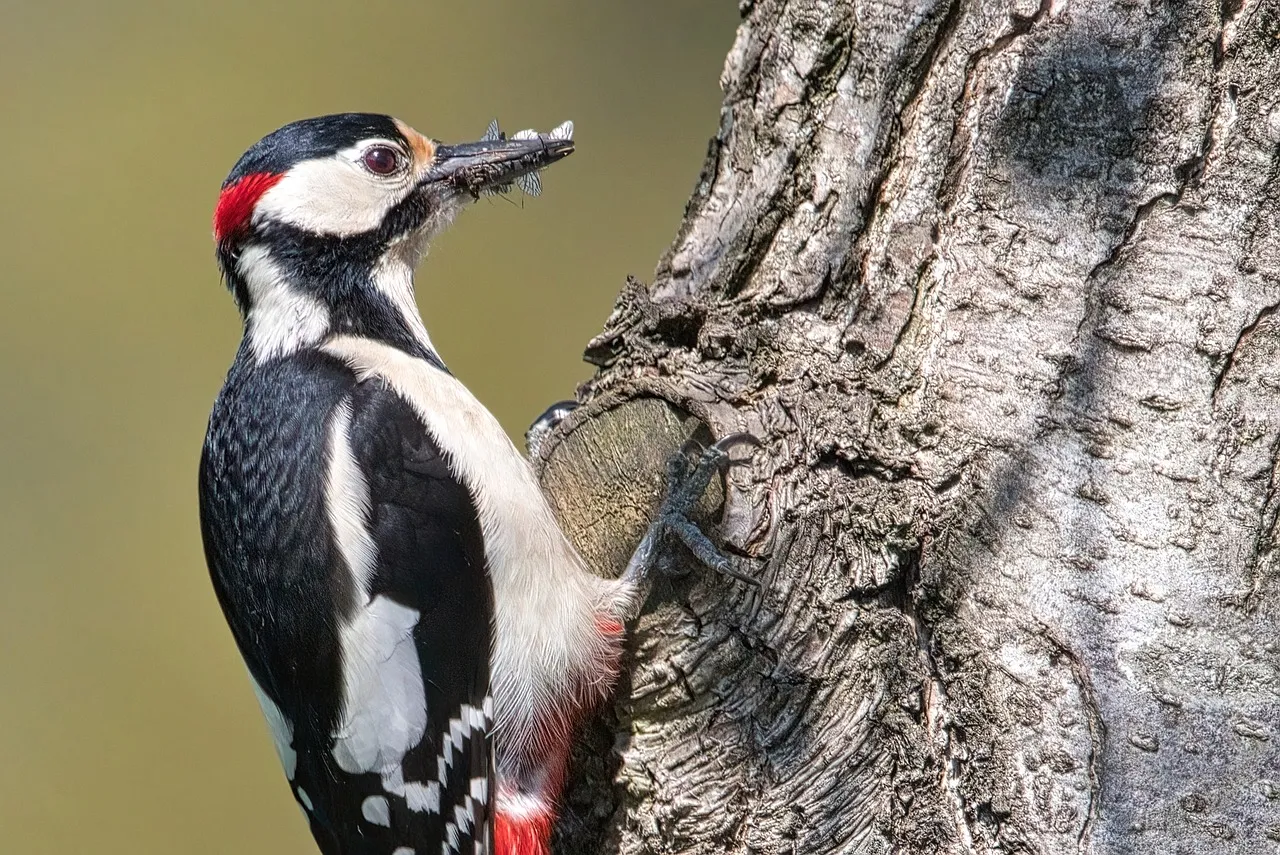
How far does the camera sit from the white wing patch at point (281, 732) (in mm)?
1879

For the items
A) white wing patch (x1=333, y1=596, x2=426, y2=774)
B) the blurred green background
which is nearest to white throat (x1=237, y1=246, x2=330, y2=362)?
white wing patch (x1=333, y1=596, x2=426, y2=774)

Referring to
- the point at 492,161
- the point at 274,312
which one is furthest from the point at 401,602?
the point at 492,161

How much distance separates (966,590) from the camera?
143cm

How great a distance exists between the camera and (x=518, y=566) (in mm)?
1819

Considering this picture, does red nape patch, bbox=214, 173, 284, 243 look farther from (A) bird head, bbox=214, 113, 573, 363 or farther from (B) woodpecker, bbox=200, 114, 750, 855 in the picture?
(B) woodpecker, bbox=200, 114, 750, 855

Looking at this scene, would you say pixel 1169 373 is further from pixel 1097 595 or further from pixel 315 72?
pixel 315 72

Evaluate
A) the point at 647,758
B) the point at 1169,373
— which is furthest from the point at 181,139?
the point at 1169,373

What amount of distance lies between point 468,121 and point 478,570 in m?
3.17

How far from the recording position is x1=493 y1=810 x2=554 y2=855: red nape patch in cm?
181

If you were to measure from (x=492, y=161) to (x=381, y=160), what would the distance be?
8.0 inches

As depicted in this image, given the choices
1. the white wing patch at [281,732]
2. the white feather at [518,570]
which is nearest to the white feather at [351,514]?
the white feather at [518,570]

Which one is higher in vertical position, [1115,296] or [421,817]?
[1115,296]

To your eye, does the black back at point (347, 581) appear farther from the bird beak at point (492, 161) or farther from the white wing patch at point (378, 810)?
the bird beak at point (492, 161)

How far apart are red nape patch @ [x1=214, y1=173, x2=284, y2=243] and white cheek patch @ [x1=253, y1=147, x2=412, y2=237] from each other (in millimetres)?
12
